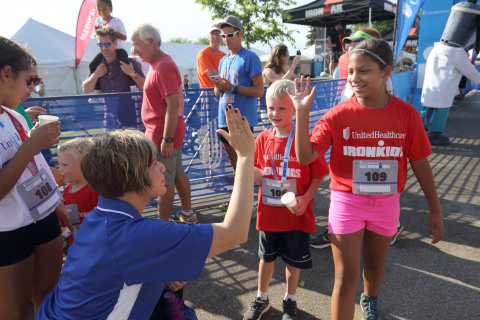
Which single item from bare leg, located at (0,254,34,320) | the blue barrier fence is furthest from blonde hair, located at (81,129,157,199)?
the blue barrier fence

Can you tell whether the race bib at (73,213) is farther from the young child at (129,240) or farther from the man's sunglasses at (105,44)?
the man's sunglasses at (105,44)

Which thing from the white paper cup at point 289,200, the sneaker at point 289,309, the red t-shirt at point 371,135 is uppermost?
the red t-shirt at point 371,135

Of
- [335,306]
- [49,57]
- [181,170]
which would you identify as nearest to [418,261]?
[335,306]

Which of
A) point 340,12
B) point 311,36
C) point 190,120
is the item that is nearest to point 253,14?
point 340,12

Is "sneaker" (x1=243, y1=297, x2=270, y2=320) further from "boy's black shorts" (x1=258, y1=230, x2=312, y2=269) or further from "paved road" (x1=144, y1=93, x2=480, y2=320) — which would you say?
"boy's black shorts" (x1=258, y1=230, x2=312, y2=269)

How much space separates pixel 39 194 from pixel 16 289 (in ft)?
1.63

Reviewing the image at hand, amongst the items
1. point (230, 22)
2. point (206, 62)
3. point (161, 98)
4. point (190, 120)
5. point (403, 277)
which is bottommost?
point (403, 277)

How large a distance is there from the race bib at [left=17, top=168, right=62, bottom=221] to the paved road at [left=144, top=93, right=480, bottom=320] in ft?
4.46

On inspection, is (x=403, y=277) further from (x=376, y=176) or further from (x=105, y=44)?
(x=105, y=44)

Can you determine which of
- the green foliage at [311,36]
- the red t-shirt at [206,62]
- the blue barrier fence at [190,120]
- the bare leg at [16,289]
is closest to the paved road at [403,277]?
the blue barrier fence at [190,120]

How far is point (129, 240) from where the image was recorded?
1.22 m

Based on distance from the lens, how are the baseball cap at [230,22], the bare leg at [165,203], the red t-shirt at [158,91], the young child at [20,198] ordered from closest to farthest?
the young child at [20,198] < the red t-shirt at [158,91] < the bare leg at [165,203] < the baseball cap at [230,22]

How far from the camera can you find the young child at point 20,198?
1.68 metres

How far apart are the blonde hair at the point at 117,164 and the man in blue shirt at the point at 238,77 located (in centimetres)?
266
